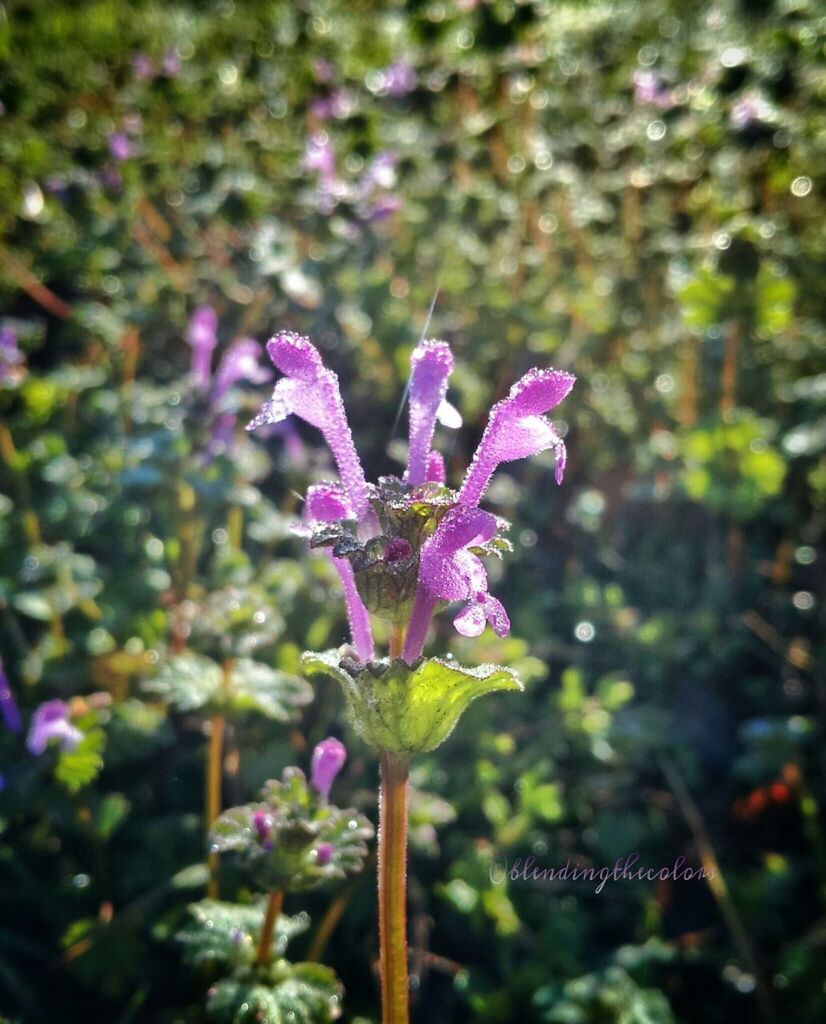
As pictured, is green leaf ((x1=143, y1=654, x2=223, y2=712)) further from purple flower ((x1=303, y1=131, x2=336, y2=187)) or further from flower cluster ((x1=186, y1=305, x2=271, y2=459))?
purple flower ((x1=303, y1=131, x2=336, y2=187))

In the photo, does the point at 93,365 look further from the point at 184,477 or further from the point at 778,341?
the point at 778,341

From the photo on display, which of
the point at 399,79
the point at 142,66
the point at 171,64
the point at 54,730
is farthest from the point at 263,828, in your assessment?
the point at 142,66

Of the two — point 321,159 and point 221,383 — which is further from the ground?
point 321,159

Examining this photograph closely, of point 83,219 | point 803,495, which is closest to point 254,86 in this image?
point 83,219

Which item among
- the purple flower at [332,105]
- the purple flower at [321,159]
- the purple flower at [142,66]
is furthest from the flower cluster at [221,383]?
the purple flower at [142,66]

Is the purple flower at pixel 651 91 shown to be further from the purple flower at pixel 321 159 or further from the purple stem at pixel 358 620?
the purple stem at pixel 358 620

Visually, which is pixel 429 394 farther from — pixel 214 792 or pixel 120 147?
pixel 120 147

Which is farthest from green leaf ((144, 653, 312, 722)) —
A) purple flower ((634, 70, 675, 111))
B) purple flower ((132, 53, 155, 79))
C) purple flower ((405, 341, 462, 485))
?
purple flower ((132, 53, 155, 79))
